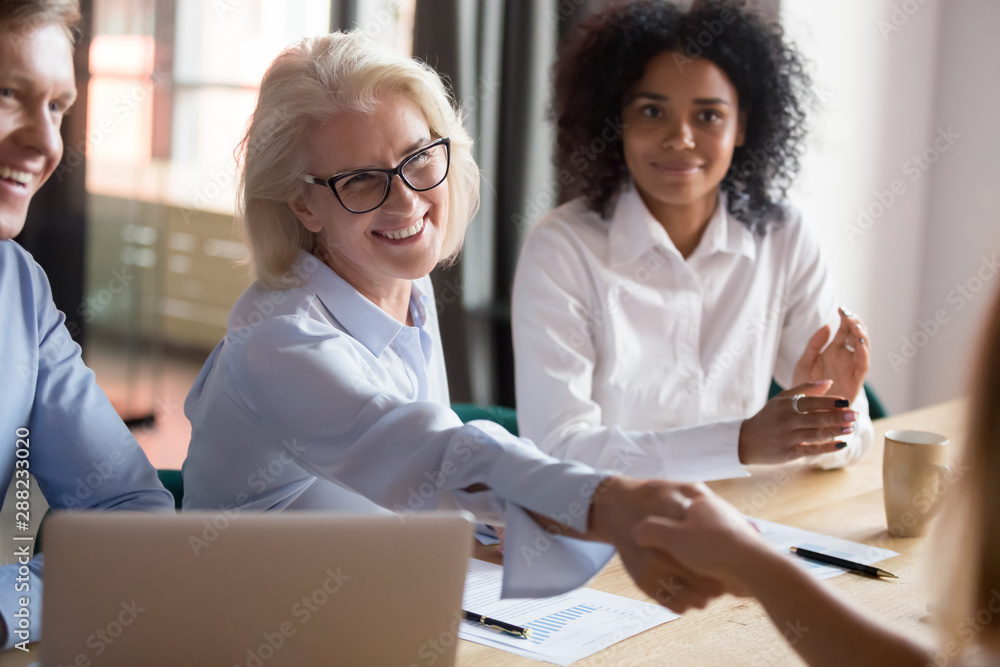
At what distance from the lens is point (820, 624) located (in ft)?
2.84

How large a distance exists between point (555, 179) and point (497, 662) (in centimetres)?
309

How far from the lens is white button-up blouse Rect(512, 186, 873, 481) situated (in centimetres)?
208

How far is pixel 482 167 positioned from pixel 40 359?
103 inches

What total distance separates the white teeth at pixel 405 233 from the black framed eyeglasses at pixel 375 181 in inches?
2.0

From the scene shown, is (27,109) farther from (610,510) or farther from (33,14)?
(610,510)

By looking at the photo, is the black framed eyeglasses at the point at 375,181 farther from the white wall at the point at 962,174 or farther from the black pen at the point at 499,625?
the white wall at the point at 962,174

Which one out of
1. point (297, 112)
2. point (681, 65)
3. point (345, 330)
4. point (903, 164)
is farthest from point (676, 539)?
point (903, 164)

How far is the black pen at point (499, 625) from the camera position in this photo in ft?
3.62

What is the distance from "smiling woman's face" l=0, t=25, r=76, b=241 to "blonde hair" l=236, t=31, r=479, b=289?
283mm

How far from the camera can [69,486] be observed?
136 cm

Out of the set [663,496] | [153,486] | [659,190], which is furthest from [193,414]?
[659,190]

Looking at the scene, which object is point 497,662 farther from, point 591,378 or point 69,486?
point 591,378

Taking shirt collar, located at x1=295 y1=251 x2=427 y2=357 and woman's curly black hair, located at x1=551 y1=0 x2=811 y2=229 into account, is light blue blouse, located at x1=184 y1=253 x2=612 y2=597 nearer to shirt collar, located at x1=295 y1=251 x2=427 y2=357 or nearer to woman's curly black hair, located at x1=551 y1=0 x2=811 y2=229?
shirt collar, located at x1=295 y1=251 x2=427 y2=357

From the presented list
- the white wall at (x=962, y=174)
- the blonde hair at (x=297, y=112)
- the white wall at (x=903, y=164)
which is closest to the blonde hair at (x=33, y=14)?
the blonde hair at (x=297, y=112)
